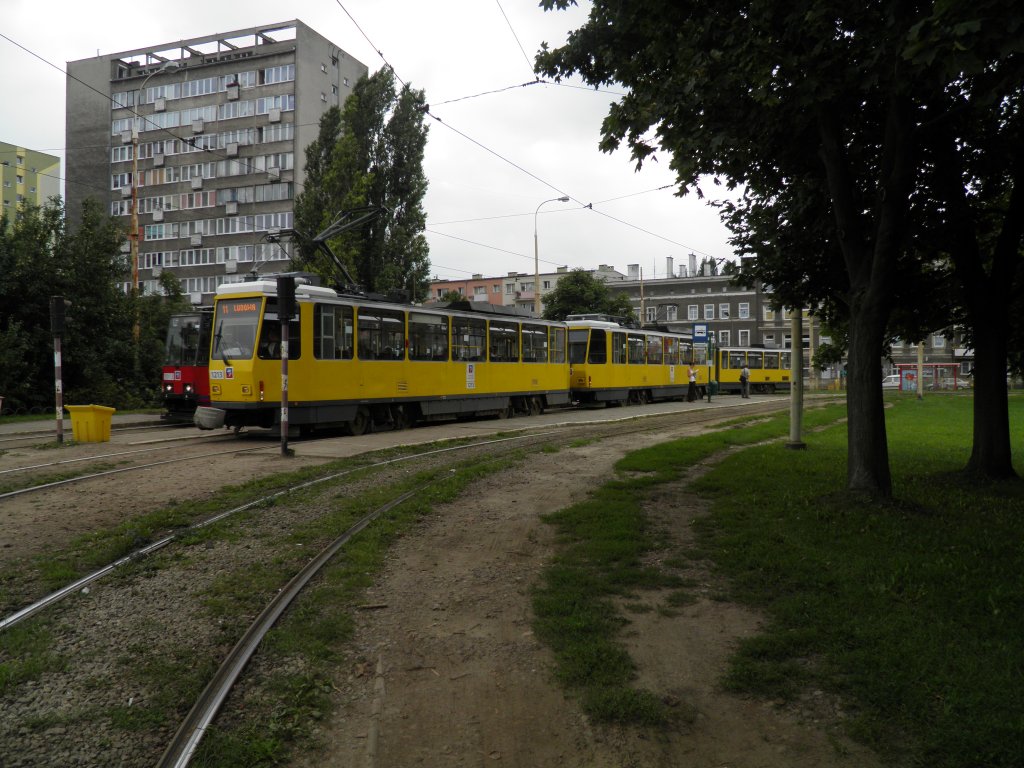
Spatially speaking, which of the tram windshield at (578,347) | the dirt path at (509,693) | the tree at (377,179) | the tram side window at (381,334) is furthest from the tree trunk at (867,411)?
the tree at (377,179)

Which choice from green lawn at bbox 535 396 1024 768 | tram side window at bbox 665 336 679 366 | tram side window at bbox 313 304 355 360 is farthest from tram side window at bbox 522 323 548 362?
green lawn at bbox 535 396 1024 768

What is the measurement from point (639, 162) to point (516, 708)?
23.8 feet

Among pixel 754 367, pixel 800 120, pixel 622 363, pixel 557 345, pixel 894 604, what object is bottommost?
pixel 894 604

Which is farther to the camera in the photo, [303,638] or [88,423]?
[88,423]

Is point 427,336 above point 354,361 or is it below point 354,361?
above

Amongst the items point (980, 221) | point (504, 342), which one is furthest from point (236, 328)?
point (980, 221)

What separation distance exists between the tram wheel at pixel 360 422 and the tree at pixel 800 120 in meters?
10.2

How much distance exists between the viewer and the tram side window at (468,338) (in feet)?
70.4

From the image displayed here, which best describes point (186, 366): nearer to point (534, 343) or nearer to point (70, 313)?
point (70, 313)

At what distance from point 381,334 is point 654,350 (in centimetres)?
1828

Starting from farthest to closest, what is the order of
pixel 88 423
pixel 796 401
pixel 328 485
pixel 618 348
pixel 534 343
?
pixel 618 348 < pixel 534 343 < pixel 88 423 < pixel 796 401 < pixel 328 485

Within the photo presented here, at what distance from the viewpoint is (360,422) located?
60.7 feet

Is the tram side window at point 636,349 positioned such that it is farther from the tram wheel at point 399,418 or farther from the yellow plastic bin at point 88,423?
the yellow plastic bin at point 88,423

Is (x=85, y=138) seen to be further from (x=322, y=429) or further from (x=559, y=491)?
(x=559, y=491)
